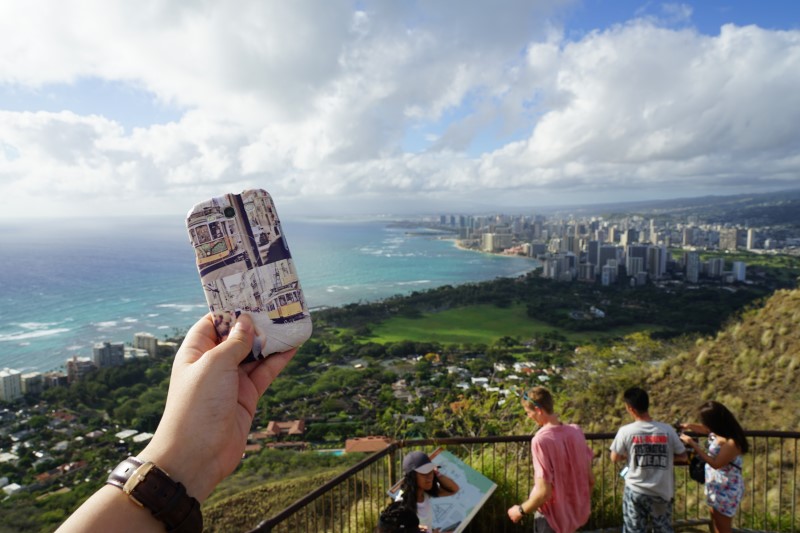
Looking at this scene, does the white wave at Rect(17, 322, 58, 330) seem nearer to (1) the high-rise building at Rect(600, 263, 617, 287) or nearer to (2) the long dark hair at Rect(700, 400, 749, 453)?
(2) the long dark hair at Rect(700, 400, 749, 453)

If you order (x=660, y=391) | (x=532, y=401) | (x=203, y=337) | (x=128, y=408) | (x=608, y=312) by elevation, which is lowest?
(x=608, y=312)

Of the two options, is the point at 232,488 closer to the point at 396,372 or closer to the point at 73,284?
the point at 396,372

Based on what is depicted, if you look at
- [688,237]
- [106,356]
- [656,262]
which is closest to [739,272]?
[656,262]

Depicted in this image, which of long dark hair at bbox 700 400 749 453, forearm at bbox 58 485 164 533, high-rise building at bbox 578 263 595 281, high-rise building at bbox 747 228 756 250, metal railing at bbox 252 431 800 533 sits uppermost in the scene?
forearm at bbox 58 485 164 533

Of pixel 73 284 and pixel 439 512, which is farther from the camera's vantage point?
pixel 73 284

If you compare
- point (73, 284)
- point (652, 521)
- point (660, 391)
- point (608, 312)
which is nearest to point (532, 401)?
point (652, 521)

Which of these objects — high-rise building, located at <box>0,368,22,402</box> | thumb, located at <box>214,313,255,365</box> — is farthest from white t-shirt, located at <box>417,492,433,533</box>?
high-rise building, located at <box>0,368,22,402</box>

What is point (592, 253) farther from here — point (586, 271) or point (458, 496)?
point (458, 496)
